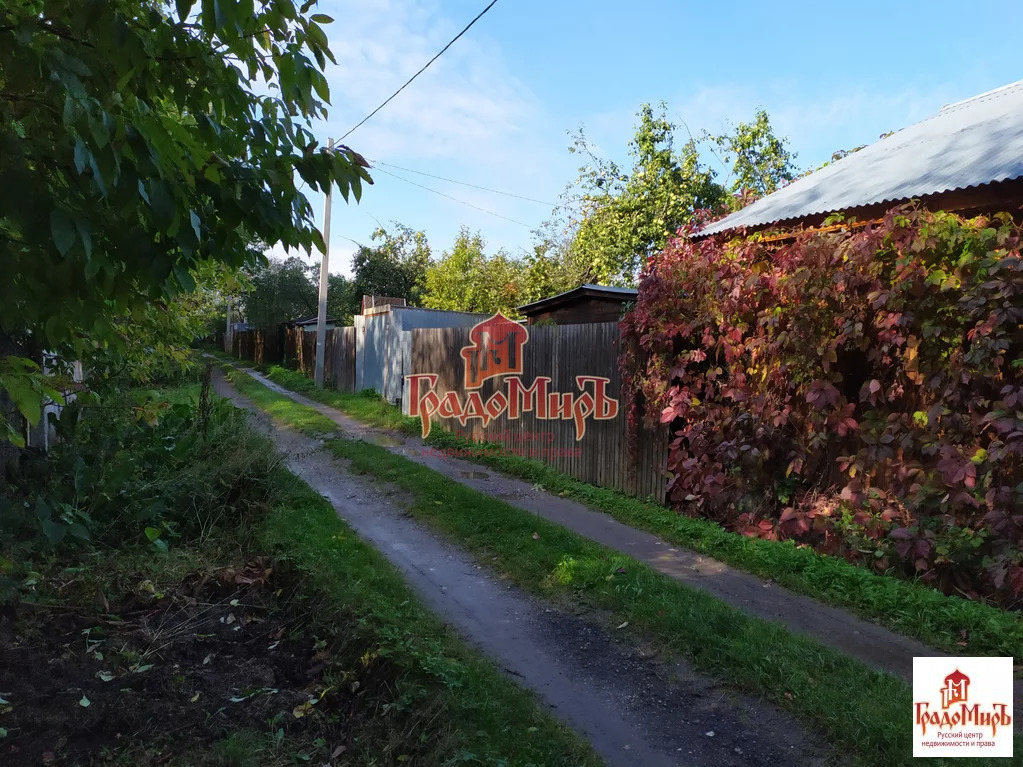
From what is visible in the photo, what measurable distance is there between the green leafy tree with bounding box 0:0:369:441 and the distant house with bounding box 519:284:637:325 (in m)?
7.60

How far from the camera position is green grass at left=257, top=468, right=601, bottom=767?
9.58 ft

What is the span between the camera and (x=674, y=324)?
681 cm

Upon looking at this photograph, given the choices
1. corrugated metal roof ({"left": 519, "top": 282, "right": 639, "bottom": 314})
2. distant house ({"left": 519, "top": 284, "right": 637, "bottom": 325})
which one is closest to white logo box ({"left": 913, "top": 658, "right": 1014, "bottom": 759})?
distant house ({"left": 519, "top": 284, "right": 637, "bottom": 325})

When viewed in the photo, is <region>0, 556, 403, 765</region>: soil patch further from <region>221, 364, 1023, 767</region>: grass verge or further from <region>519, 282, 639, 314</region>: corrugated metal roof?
<region>519, 282, 639, 314</region>: corrugated metal roof

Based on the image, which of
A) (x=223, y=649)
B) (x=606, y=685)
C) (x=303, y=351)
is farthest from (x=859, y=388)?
(x=303, y=351)

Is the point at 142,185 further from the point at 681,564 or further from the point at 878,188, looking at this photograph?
the point at 878,188

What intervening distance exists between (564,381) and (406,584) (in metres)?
4.44

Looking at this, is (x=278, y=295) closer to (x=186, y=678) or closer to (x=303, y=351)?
(x=303, y=351)

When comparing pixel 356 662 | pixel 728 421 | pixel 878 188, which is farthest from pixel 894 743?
pixel 878 188

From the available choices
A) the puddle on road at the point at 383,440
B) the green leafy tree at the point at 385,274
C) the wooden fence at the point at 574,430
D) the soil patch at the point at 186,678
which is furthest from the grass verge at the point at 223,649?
Result: the green leafy tree at the point at 385,274

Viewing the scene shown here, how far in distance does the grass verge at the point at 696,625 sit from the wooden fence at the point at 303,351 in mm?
12496

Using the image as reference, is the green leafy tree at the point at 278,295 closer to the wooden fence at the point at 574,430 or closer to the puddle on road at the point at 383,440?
the puddle on road at the point at 383,440

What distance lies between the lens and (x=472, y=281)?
24.1m

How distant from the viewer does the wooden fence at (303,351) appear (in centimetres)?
1908
